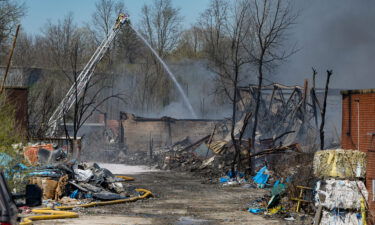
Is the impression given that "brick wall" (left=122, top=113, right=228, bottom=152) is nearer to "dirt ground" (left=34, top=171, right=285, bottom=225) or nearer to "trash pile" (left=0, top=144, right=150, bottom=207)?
"dirt ground" (left=34, top=171, right=285, bottom=225)

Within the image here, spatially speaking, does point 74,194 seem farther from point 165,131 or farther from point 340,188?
point 165,131

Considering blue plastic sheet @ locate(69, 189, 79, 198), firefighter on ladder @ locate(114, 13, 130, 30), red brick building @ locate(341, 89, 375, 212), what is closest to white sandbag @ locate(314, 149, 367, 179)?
red brick building @ locate(341, 89, 375, 212)

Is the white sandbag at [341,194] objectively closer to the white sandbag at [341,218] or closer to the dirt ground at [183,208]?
the white sandbag at [341,218]

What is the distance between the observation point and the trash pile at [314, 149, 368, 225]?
41.8 feet

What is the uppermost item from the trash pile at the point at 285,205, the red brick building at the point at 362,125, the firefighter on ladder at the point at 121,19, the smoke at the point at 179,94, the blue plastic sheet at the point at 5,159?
the firefighter on ladder at the point at 121,19

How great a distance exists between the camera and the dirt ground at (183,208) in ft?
48.8

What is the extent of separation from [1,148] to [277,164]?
13.3 meters

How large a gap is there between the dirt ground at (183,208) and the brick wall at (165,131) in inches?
573

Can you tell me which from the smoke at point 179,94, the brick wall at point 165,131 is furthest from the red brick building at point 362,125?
the smoke at point 179,94

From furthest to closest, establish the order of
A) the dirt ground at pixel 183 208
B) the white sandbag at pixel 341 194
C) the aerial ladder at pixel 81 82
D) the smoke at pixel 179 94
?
the smoke at pixel 179 94
the aerial ladder at pixel 81 82
the dirt ground at pixel 183 208
the white sandbag at pixel 341 194

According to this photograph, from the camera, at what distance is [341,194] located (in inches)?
507

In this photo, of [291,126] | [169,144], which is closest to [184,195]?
[291,126]

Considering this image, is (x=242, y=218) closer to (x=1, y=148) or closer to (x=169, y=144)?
(x=1, y=148)

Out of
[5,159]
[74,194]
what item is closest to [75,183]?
[74,194]
